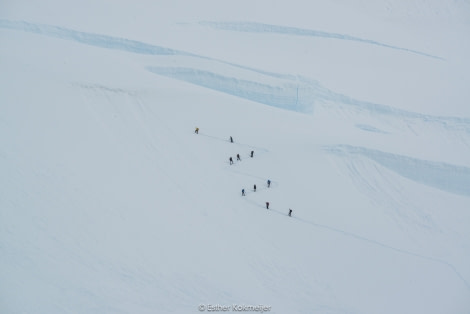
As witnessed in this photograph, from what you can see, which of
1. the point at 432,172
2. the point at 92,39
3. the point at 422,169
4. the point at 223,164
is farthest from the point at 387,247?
the point at 92,39

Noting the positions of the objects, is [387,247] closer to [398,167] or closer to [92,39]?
[398,167]

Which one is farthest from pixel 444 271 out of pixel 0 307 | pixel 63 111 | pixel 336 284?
pixel 63 111

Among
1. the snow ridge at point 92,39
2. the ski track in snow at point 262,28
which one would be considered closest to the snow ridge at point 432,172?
the ski track in snow at point 262,28

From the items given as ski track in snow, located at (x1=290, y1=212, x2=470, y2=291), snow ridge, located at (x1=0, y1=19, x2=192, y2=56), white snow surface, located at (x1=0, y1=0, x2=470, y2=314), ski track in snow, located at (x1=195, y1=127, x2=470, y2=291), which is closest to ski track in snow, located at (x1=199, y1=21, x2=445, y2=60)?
white snow surface, located at (x1=0, y1=0, x2=470, y2=314)

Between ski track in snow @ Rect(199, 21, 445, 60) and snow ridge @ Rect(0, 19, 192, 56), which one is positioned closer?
snow ridge @ Rect(0, 19, 192, 56)

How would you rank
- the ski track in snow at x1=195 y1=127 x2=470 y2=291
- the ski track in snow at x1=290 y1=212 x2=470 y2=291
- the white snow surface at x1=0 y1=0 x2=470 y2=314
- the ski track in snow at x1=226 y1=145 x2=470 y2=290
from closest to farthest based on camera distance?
the white snow surface at x1=0 y1=0 x2=470 y2=314 → the ski track in snow at x1=290 y1=212 x2=470 y2=291 → the ski track in snow at x1=226 y1=145 x2=470 y2=290 → the ski track in snow at x1=195 y1=127 x2=470 y2=291

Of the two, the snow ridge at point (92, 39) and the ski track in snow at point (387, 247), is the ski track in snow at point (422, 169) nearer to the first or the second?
the ski track in snow at point (387, 247)

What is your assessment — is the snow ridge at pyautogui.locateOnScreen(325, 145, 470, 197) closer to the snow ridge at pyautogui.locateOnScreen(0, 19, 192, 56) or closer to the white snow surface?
the white snow surface

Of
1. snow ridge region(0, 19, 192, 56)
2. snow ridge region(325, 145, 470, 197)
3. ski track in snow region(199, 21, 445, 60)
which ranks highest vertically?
ski track in snow region(199, 21, 445, 60)
